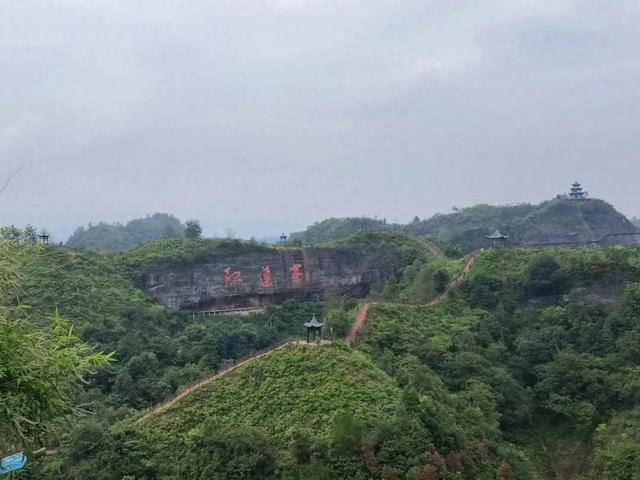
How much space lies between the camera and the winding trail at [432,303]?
86.3 feet

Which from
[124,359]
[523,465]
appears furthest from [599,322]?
[124,359]

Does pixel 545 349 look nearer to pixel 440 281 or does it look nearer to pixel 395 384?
pixel 440 281

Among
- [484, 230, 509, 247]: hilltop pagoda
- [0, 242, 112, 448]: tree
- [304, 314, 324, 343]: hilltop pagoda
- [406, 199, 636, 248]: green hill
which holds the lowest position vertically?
[304, 314, 324, 343]: hilltop pagoda

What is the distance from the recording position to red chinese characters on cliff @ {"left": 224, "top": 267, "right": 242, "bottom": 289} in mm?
46194

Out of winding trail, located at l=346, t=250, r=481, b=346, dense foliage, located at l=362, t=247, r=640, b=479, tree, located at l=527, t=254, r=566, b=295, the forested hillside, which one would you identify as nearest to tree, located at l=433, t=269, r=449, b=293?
the forested hillside

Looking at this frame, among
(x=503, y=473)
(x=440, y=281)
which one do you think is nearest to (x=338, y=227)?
(x=440, y=281)

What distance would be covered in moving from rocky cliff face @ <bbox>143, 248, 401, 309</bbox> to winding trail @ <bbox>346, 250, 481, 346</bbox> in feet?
49.2

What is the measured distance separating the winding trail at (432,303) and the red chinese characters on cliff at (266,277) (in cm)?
1689

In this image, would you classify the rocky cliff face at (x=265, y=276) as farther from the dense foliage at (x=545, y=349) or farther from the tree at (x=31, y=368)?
the tree at (x=31, y=368)

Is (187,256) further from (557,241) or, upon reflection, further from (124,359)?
(557,241)

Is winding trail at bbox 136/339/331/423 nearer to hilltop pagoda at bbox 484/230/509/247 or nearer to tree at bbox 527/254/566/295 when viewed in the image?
tree at bbox 527/254/566/295

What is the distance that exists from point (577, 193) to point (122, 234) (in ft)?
259

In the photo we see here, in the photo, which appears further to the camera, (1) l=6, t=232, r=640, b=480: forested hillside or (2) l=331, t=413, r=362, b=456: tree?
(1) l=6, t=232, r=640, b=480: forested hillside

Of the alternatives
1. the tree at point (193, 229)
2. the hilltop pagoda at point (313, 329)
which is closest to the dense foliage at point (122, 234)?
the tree at point (193, 229)
